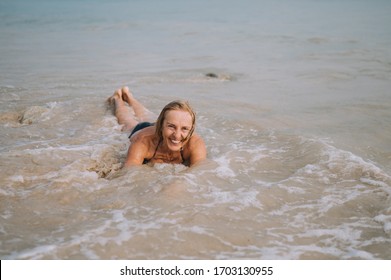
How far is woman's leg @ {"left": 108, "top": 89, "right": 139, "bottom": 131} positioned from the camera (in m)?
6.04

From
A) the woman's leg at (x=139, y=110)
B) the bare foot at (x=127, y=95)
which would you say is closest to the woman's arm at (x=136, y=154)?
the woman's leg at (x=139, y=110)

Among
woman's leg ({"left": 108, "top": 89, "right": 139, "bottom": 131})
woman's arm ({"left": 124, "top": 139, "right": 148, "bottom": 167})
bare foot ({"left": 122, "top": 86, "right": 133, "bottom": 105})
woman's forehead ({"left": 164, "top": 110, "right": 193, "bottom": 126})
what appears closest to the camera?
woman's forehead ({"left": 164, "top": 110, "right": 193, "bottom": 126})

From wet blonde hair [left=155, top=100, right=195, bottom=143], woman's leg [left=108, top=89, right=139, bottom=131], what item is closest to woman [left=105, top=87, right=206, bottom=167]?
wet blonde hair [left=155, top=100, right=195, bottom=143]

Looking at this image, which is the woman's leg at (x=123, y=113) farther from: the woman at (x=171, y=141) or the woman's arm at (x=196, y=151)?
the woman's arm at (x=196, y=151)

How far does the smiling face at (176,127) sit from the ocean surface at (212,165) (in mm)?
341

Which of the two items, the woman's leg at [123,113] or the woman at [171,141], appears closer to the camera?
the woman at [171,141]

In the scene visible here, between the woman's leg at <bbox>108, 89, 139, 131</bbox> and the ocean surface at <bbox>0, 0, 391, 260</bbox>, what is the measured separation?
14cm

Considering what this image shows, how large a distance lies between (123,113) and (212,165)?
8.13 feet

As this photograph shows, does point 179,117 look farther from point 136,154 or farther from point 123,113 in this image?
point 123,113

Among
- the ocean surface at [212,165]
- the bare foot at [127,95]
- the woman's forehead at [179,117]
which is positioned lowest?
the ocean surface at [212,165]

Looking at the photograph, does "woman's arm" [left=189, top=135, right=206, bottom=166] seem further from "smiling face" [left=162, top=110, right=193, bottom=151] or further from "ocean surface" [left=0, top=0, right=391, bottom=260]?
"smiling face" [left=162, top=110, right=193, bottom=151]

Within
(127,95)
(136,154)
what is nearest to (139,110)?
(127,95)

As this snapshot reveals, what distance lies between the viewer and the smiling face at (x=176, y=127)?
4219mm

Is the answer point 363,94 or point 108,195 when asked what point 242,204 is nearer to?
point 108,195
